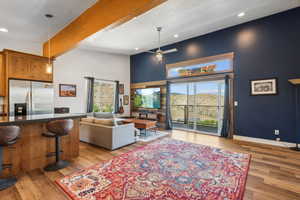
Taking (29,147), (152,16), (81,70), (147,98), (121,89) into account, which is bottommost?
(29,147)

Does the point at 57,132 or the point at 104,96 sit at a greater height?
the point at 104,96

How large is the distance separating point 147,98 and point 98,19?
4.56 meters

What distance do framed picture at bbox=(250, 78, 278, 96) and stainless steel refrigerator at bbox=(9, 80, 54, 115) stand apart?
671 cm

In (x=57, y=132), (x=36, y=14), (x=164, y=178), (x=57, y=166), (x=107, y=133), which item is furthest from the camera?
(x=107, y=133)

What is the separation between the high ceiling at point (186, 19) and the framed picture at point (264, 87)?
1969 mm

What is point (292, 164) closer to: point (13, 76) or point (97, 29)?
point (97, 29)

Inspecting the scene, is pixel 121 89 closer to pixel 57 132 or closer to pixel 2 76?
pixel 2 76

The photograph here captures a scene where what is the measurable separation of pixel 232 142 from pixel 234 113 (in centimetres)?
102

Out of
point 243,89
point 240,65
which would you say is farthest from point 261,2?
point 243,89

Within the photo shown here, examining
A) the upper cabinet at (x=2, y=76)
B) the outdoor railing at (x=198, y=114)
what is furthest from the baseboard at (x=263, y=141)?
the upper cabinet at (x=2, y=76)

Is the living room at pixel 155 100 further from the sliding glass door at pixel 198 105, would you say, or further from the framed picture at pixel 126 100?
the framed picture at pixel 126 100

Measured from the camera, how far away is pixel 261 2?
3484 mm

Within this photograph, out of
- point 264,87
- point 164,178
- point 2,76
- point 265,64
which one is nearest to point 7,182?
point 164,178

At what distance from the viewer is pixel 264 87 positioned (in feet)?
13.8
